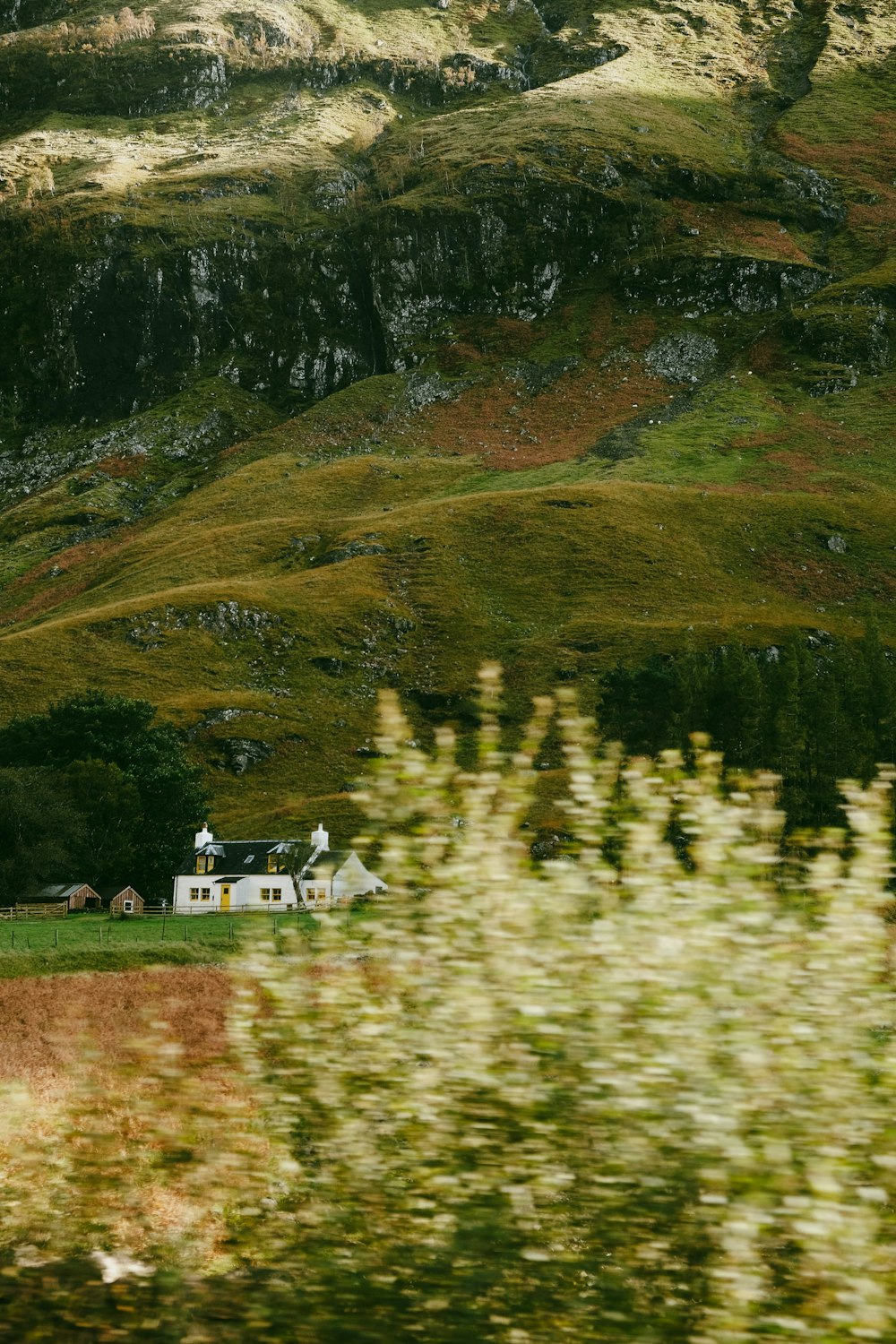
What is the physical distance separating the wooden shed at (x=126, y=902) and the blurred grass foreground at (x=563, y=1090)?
70.2 metres

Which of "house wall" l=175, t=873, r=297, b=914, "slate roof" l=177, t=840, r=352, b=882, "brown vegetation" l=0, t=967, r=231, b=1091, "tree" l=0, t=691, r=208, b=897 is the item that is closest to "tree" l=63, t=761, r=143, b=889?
"tree" l=0, t=691, r=208, b=897

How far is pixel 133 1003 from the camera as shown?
3138 centimetres

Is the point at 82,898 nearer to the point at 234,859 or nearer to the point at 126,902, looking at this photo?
the point at 126,902

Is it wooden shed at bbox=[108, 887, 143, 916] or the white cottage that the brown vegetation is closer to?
wooden shed at bbox=[108, 887, 143, 916]

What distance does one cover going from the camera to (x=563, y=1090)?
7969mm

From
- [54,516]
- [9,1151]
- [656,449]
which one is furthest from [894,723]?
[54,516]

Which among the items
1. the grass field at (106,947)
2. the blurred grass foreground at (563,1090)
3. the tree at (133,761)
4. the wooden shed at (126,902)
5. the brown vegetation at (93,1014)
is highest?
the blurred grass foreground at (563,1090)

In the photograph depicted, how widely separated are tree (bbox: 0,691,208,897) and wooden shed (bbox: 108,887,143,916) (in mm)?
2043

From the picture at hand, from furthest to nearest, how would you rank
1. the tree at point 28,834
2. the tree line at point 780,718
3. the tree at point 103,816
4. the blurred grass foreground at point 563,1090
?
the tree at point 103,816 → the tree at point 28,834 → the tree line at point 780,718 → the blurred grass foreground at point 563,1090

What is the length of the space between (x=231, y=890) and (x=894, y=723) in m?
46.9

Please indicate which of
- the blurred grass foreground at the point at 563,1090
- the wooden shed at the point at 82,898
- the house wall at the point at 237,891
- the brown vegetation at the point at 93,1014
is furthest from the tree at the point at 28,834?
the blurred grass foreground at the point at 563,1090

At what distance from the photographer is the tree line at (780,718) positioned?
230 feet

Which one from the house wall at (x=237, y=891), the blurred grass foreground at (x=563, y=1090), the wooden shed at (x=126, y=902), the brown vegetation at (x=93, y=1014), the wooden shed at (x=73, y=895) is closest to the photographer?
the blurred grass foreground at (x=563, y=1090)

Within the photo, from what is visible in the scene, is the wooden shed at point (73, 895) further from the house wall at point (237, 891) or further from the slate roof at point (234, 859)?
the slate roof at point (234, 859)
